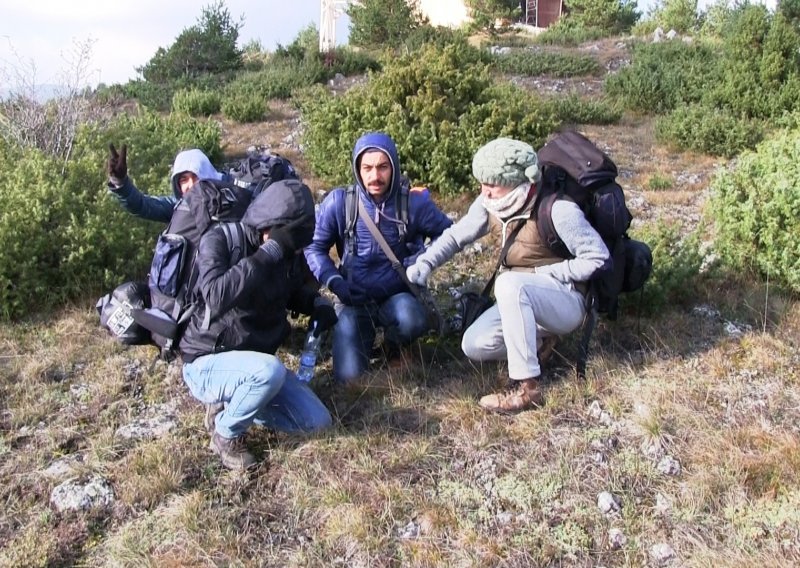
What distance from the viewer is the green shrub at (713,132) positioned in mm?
8078

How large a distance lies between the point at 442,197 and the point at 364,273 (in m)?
2.65

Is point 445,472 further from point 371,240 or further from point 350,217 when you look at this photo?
point 350,217

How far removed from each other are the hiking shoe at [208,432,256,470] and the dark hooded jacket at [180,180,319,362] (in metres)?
0.41

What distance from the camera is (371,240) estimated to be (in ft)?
12.6

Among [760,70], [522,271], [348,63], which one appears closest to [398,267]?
[522,271]

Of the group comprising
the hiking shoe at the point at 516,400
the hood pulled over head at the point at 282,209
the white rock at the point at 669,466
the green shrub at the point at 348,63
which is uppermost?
the green shrub at the point at 348,63

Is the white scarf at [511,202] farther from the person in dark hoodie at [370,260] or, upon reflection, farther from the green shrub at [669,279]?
the green shrub at [669,279]

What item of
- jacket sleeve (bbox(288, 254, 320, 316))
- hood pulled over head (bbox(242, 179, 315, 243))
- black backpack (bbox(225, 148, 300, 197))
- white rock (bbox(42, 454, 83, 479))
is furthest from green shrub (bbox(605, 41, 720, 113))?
white rock (bbox(42, 454, 83, 479))

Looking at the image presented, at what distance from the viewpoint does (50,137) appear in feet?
19.7

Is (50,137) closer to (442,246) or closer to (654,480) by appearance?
(442,246)

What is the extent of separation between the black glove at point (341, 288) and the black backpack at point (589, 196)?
119cm

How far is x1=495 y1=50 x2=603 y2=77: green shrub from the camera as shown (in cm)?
1388

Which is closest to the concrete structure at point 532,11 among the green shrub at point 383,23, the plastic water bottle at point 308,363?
the green shrub at point 383,23

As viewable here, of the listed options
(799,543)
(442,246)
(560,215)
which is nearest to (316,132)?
(442,246)
